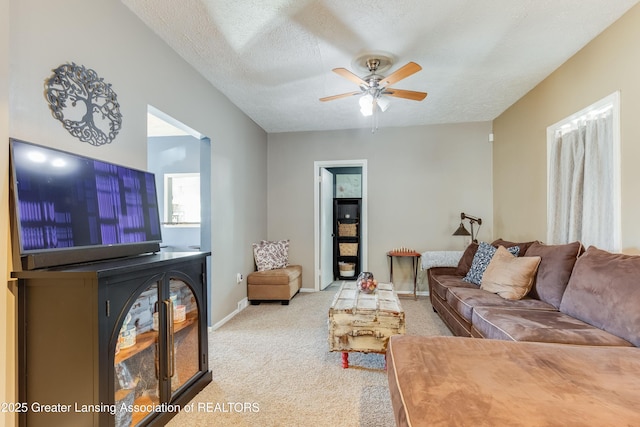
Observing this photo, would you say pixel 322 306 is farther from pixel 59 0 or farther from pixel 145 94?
pixel 59 0

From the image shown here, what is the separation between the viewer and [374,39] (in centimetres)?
251

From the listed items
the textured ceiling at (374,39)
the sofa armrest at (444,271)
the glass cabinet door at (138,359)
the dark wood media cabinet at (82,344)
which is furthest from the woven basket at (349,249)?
the dark wood media cabinet at (82,344)

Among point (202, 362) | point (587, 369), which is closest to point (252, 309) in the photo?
point (202, 362)

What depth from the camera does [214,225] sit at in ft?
11.1

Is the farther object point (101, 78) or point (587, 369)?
point (101, 78)

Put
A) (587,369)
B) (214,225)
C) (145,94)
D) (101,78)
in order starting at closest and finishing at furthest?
(587,369) < (101,78) < (145,94) < (214,225)

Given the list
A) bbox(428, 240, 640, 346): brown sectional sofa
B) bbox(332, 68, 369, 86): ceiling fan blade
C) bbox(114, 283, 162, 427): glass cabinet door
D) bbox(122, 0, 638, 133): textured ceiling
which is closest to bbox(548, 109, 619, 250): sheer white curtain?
bbox(428, 240, 640, 346): brown sectional sofa

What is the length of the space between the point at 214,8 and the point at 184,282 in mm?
1876

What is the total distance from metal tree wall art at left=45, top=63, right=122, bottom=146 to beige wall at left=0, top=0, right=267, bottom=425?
0.04 meters

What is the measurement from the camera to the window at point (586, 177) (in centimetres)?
235

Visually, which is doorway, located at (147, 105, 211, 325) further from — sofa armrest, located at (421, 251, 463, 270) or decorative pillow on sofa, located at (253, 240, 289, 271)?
sofa armrest, located at (421, 251, 463, 270)

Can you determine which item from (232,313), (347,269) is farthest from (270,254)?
(347,269)

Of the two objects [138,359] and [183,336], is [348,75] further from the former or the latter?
[138,359]

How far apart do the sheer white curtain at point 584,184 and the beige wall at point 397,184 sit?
159 centimetres
